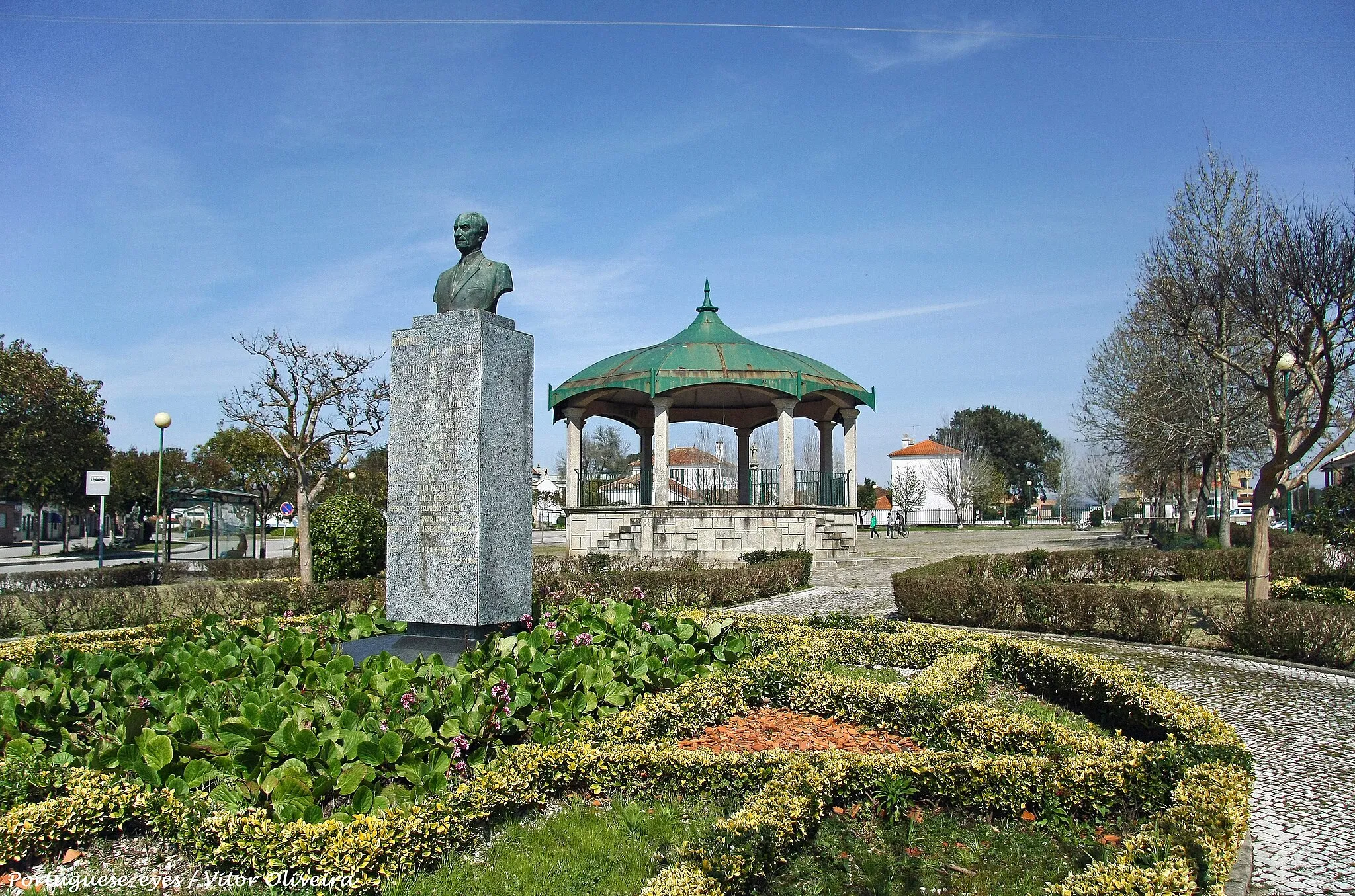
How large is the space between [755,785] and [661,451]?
17.7 meters

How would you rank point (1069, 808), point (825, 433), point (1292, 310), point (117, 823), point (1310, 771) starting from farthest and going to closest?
point (825, 433) → point (1292, 310) → point (1310, 771) → point (1069, 808) → point (117, 823)

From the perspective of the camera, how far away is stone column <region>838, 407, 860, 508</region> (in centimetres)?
2528

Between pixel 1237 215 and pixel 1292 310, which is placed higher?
pixel 1237 215

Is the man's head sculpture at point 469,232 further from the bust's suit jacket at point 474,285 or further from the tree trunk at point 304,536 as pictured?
the tree trunk at point 304,536

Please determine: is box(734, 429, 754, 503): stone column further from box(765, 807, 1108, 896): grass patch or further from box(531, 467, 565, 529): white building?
box(531, 467, 565, 529): white building

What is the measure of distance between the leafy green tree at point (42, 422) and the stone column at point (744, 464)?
26.9 meters

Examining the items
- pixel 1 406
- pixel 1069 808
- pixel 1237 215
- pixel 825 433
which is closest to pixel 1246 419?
pixel 1237 215

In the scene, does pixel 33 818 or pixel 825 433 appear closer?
pixel 33 818

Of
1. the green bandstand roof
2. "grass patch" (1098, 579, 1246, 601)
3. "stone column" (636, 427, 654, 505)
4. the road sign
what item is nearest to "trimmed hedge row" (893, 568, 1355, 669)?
"grass patch" (1098, 579, 1246, 601)

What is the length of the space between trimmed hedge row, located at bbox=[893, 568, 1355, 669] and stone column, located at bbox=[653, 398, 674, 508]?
30.8 feet

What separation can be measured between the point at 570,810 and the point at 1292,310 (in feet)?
47.3

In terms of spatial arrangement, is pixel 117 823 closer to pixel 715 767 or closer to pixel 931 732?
pixel 715 767

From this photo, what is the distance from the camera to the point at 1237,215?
23.5 meters

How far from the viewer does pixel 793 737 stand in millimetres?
6266
